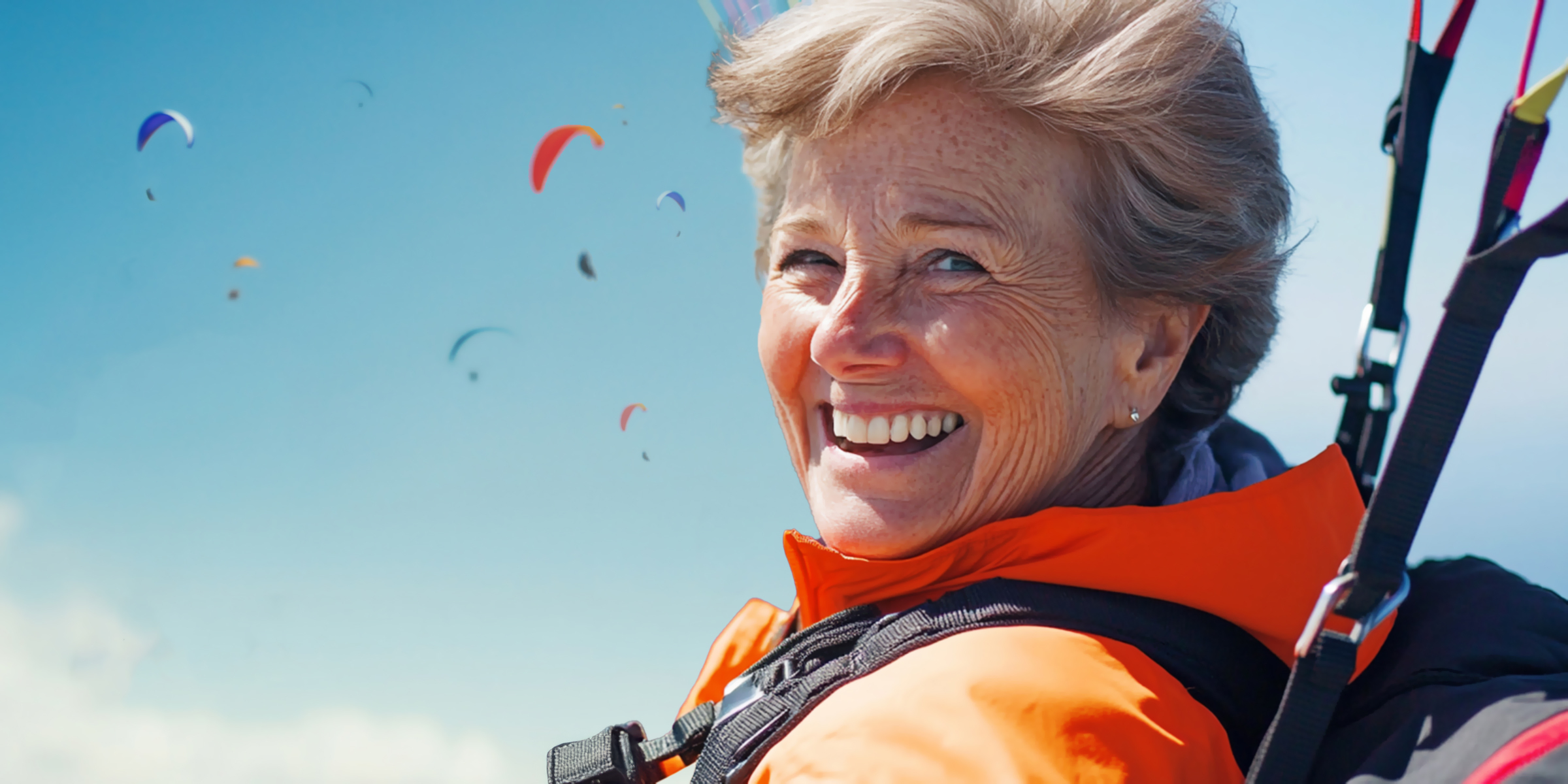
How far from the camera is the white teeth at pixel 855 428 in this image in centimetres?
205

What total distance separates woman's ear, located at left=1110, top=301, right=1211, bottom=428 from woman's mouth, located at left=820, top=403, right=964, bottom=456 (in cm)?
33

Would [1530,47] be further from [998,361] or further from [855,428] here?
[855,428]

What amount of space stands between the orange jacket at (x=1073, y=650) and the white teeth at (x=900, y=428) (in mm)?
232

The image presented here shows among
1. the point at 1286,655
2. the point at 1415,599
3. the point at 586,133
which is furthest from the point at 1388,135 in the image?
the point at 586,133

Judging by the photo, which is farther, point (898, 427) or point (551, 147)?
point (551, 147)

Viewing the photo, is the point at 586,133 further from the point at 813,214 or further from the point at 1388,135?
the point at 1388,135

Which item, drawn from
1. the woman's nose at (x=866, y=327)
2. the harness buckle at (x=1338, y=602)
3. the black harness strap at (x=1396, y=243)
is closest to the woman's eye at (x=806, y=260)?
the woman's nose at (x=866, y=327)

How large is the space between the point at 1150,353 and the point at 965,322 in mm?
426

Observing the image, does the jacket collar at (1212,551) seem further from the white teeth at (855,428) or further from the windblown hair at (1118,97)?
the windblown hair at (1118,97)

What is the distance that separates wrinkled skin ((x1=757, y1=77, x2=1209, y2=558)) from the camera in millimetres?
1925

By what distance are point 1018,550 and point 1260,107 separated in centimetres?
104

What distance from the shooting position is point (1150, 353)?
2.08 meters

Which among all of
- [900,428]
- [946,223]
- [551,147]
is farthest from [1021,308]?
[551,147]

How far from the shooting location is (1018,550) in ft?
5.81
